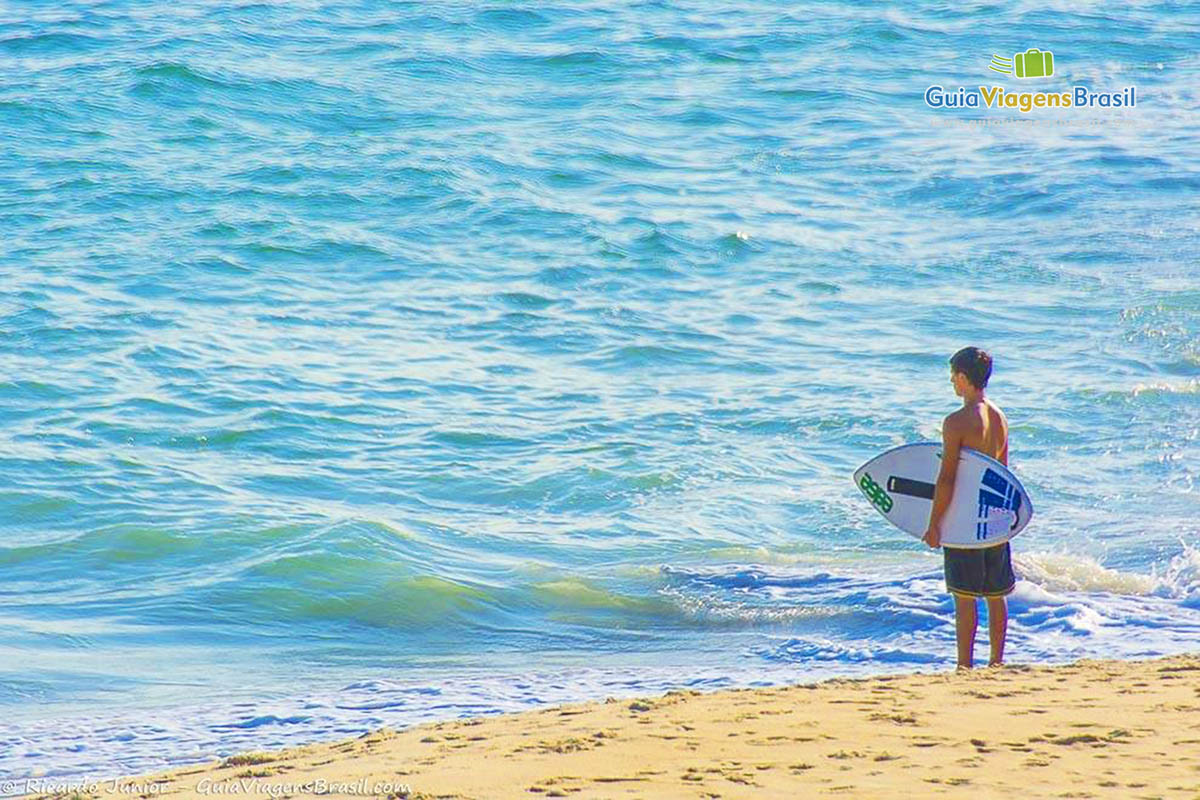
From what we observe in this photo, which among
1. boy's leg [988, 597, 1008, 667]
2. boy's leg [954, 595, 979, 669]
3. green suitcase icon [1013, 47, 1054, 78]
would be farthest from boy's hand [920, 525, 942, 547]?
green suitcase icon [1013, 47, 1054, 78]

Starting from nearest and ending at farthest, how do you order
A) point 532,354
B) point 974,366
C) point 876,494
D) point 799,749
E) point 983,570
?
point 799,749, point 974,366, point 983,570, point 876,494, point 532,354

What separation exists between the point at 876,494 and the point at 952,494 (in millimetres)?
567

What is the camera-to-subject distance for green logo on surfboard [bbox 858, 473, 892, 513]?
6867 mm

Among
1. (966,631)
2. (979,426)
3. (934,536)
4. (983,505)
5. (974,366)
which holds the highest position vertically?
(974,366)

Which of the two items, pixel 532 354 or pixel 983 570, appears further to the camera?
pixel 532 354

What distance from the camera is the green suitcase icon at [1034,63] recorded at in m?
22.0

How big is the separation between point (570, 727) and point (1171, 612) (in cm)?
381

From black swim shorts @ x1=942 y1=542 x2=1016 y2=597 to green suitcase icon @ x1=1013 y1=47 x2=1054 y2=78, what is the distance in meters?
16.7

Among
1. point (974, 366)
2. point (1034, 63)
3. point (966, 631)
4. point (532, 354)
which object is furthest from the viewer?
point (1034, 63)

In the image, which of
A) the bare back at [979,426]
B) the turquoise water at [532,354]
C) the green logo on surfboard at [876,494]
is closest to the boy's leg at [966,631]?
the green logo on surfboard at [876,494]

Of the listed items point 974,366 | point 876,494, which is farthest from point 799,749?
point 876,494

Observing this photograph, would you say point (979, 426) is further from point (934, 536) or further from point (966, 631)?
point (966, 631)

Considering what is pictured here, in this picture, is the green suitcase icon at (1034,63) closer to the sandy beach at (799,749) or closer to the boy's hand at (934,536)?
the boy's hand at (934,536)

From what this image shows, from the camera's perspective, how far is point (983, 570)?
644 centimetres
